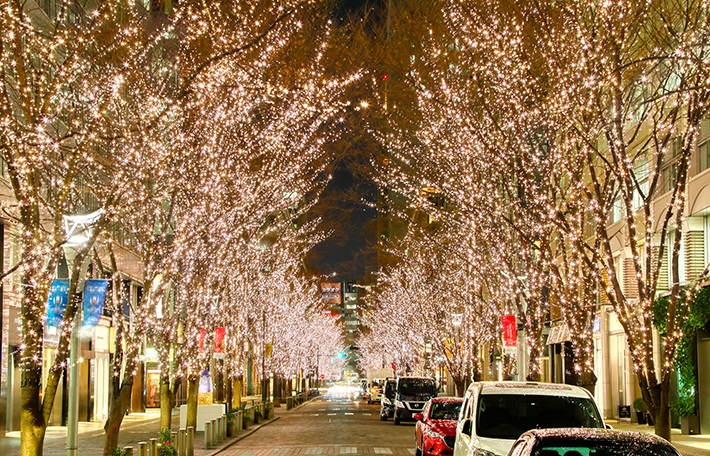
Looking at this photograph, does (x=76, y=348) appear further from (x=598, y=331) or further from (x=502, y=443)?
(x=598, y=331)

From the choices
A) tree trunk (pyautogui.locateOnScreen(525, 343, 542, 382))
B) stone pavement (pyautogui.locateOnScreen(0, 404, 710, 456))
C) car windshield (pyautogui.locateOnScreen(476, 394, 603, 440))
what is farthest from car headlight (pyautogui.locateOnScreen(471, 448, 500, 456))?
tree trunk (pyautogui.locateOnScreen(525, 343, 542, 382))

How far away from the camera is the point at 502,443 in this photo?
406 inches

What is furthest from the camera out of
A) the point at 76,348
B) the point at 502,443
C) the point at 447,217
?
the point at 447,217

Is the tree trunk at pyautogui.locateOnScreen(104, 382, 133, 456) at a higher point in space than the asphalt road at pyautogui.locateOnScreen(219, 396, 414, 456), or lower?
higher

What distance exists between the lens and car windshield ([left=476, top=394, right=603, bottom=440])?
10648mm

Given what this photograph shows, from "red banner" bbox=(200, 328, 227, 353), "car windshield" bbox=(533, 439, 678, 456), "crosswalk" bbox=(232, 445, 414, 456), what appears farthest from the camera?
"red banner" bbox=(200, 328, 227, 353)

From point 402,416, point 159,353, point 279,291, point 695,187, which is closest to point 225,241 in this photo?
point 159,353

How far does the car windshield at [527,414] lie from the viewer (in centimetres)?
1065

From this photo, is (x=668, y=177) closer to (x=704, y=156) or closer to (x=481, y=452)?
(x=704, y=156)

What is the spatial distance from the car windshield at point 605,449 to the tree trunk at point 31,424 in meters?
7.68

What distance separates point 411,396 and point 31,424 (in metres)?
24.3

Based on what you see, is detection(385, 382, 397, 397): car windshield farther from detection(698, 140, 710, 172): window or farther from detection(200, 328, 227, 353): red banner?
detection(698, 140, 710, 172): window

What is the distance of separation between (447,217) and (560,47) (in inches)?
451

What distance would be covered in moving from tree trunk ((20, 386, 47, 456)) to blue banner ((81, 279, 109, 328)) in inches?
81.7
